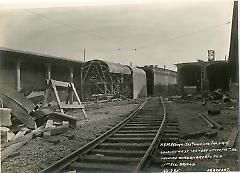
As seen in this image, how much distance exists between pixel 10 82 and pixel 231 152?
4.43 ft

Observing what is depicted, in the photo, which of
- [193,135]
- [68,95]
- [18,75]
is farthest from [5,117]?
[193,135]

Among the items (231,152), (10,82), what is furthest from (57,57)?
(231,152)

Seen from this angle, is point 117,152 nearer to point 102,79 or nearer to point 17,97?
point 17,97

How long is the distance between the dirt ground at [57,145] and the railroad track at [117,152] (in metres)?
0.09

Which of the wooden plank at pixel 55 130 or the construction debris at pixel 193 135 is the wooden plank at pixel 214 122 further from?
the wooden plank at pixel 55 130

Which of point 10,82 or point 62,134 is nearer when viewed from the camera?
point 10,82

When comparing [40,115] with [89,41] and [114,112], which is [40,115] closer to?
[89,41]

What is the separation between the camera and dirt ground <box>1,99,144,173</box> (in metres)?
1.76

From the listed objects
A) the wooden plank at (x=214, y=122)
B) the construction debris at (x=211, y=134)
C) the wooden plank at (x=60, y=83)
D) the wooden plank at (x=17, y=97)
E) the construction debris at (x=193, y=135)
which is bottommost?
the construction debris at (x=193, y=135)

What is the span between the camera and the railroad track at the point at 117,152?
1697mm

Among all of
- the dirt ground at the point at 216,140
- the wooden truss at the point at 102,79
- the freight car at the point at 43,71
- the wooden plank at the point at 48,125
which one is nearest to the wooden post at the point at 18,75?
the freight car at the point at 43,71

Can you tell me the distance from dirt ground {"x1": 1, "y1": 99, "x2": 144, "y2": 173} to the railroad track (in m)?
0.09

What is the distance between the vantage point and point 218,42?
1922mm

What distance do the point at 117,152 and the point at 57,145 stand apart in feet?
1.35
